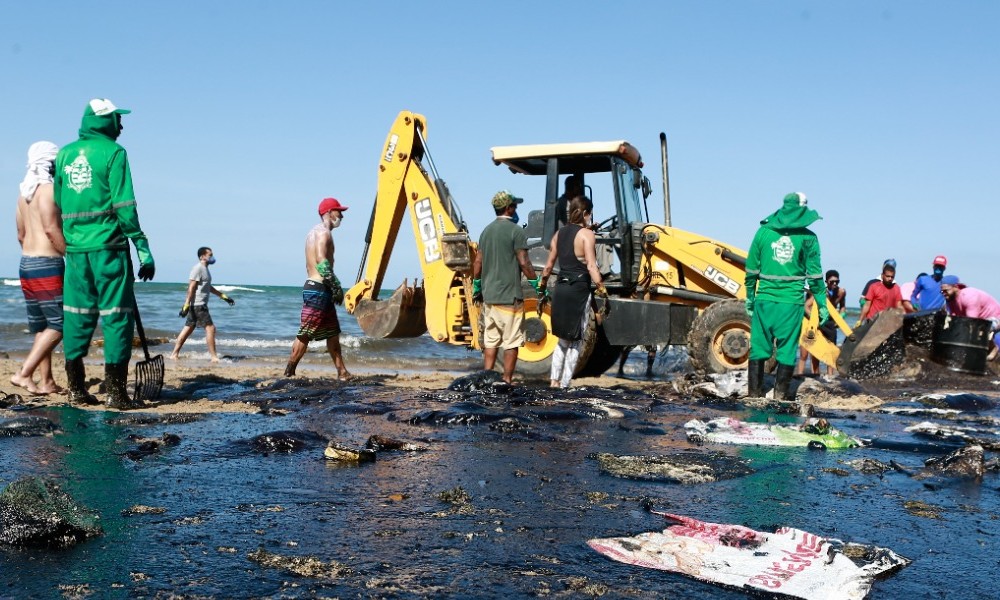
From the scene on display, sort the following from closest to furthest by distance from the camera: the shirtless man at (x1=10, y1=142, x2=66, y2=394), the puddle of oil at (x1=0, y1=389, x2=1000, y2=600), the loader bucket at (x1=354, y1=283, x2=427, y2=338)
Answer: the puddle of oil at (x1=0, y1=389, x2=1000, y2=600) → the shirtless man at (x1=10, y1=142, x2=66, y2=394) → the loader bucket at (x1=354, y1=283, x2=427, y2=338)

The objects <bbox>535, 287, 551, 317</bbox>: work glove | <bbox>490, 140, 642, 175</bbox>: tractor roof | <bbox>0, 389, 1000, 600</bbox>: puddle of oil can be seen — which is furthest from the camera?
Answer: <bbox>490, 140, 642, 175</bbox>: tractor roof

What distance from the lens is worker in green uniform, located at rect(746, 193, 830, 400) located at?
7621 millimetres

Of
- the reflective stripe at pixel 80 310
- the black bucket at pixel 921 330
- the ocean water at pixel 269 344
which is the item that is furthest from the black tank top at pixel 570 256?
the ocean water at pixel 269 344

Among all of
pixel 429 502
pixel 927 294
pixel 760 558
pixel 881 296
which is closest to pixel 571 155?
pixel 881 296

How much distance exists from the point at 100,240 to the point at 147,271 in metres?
0.42

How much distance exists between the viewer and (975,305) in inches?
476

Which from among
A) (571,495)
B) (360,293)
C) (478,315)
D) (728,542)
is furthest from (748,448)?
(360,293)

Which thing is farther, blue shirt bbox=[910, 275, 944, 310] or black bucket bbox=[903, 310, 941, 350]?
blue shirt bbox=[910, 275, 944, 310]

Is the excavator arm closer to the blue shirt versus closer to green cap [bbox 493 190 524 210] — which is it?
green cap [bbox 493 190 524 210]

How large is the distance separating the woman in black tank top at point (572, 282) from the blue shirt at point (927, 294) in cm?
738

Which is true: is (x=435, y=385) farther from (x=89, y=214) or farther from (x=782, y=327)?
(x=89, y=214)

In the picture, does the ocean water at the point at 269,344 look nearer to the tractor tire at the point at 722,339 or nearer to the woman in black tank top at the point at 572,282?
the tractor tire at the point at 722,339

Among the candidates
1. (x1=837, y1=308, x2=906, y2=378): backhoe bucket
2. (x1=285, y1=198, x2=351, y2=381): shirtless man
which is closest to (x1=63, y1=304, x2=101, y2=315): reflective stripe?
(x1=285, y1=198, x2=351, y2=381): shirtless man

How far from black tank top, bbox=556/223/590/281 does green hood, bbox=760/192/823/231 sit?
1.71m
